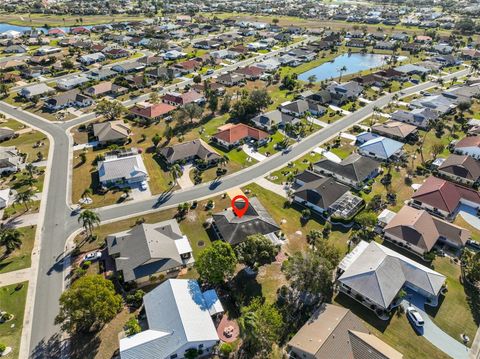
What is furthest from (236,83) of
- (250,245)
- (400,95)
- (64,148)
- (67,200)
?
(250,245)

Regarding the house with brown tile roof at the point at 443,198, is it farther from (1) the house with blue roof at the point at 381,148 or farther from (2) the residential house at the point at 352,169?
(1) the house with blue roof at the point at 381,148

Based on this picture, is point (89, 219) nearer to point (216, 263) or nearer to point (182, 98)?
point (216, 263)

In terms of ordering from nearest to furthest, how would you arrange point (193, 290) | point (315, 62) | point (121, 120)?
point (193, 290), point (121, 120), point (315, 62)

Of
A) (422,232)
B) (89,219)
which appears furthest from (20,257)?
(422,232)

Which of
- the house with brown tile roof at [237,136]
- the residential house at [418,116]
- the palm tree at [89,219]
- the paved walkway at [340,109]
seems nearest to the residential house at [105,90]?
the house with brown tile roof at [237,136]

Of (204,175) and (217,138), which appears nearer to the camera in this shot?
(204,175)

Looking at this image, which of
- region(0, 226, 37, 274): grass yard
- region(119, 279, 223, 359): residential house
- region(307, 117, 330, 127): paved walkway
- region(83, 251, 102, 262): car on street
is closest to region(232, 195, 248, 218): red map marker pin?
region(119, 279, 223, 359): residential house

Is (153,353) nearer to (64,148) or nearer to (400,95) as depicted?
(64,148)
